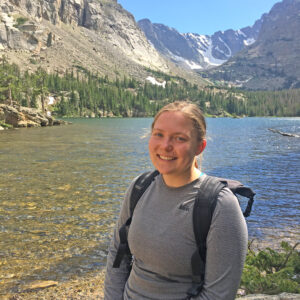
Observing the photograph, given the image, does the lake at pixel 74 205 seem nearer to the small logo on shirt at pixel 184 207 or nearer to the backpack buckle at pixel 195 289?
the small logo on shirt at pixel 184 207

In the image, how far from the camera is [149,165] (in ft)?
80.7

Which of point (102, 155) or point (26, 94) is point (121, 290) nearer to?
point (102, 155)

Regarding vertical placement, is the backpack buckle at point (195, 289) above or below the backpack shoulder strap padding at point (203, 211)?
below

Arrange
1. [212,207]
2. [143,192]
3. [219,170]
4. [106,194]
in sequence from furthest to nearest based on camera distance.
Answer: [219,170], [106,194], [143,192], [212,207]

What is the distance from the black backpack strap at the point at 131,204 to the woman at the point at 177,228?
0.25 feet

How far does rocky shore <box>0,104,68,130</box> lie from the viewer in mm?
62375

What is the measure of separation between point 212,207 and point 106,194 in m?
12.9

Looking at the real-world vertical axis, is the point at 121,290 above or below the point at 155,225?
below

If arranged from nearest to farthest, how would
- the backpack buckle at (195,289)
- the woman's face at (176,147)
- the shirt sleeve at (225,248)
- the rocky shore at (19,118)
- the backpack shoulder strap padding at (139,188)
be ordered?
the shirt sleeve at (225,248) → the backpack buckle at (195,289) → the woman's face at (176,147) → the backpack shoulder strap padding at (139,188) → the rocky shore at (19,118)

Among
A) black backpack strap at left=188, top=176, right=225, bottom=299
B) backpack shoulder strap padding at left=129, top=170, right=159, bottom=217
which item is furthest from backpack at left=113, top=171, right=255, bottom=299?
backpack shoulder strap padding at left=129, top=170, right=159, bottom=217

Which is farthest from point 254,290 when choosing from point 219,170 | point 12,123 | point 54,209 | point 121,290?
point 12,123

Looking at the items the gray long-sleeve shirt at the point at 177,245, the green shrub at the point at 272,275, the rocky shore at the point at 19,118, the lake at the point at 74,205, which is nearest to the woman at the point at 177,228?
the gray long-sleeve shirt at the point at 177,245

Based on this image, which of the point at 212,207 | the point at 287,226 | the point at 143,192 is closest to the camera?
the point at 212,207

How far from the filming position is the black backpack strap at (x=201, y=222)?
2719 mm
